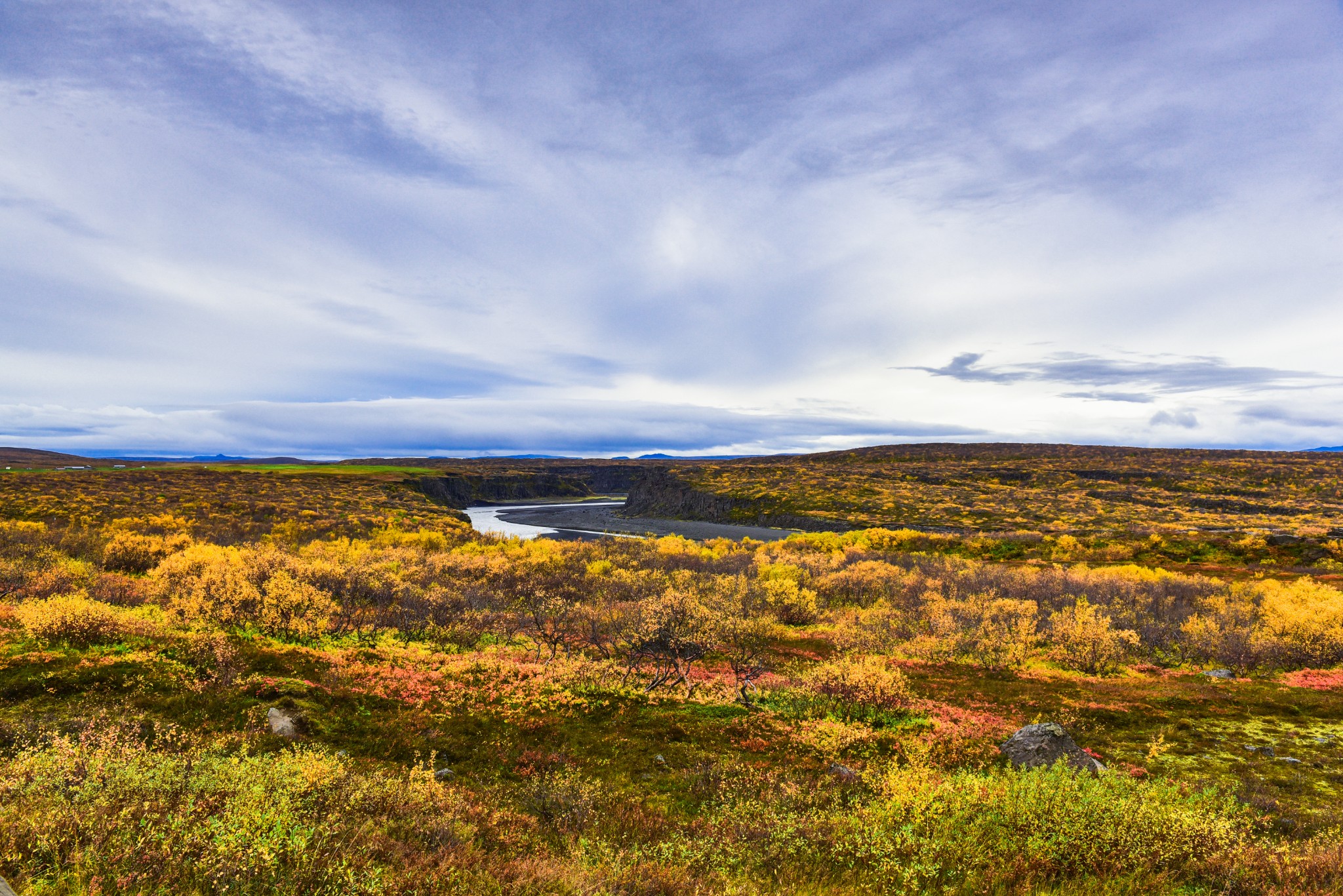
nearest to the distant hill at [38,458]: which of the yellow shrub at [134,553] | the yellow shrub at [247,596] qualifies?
the yellow shrub at [134,553]

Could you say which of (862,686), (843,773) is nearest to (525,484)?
(862,686)

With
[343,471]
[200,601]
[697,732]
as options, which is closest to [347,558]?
[200,601]

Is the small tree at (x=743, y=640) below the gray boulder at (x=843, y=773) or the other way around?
below

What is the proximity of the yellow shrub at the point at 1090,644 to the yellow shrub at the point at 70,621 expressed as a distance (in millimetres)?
24220

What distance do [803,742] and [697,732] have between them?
1.98m

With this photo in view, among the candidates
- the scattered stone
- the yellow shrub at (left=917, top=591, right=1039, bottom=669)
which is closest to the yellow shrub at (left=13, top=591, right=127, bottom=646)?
the scattered stone

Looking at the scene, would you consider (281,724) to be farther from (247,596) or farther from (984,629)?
(984,629)

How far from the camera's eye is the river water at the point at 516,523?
66062 millimetres

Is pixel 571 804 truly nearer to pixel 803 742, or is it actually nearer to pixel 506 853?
pixel 506 853

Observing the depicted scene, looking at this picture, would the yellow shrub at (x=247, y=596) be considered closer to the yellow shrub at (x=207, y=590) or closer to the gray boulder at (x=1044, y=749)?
the yellow shrub at (x=207, y=590)

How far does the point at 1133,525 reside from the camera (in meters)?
52.9

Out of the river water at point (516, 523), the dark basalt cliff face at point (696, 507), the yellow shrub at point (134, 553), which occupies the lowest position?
the river water at point (516, 523)

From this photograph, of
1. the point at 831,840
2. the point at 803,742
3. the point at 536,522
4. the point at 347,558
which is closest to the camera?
the point at 831,840

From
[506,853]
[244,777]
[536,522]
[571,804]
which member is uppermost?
[244,777]
